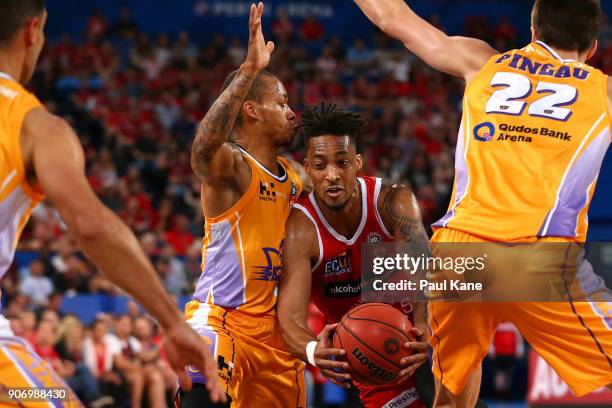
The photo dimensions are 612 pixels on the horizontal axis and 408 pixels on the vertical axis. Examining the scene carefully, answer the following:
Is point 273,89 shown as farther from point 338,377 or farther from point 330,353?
point 338,377

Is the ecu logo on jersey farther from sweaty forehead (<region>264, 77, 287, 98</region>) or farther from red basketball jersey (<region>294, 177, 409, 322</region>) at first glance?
sweaty forehead (<region>264, 77, 287, 98</region>)

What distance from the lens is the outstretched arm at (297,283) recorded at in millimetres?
5246

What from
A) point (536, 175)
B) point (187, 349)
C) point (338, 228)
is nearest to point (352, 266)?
point (338, 228)

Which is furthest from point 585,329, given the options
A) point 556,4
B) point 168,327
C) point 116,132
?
point 116,132

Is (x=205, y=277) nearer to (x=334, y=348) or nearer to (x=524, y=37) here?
(x=334, y=348)

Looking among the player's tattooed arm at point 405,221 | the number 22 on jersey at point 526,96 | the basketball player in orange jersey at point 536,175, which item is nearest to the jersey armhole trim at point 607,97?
the basketball player in orange jersey at point 536,175

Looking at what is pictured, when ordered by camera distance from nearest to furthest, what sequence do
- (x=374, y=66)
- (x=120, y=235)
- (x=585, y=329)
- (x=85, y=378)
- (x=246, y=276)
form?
(x=120, y=235) < (x=585, y=329) < (x=246, y=276) < (x=85, y=378) < (x=374, y=66)

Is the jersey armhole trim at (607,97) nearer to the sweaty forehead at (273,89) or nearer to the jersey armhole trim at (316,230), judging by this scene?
the jersey armhole trim at (316,230)

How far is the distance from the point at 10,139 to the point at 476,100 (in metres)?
2.32

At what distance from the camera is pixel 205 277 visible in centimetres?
564

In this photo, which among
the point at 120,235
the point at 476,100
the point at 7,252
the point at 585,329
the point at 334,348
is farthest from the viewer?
the point at 334,348

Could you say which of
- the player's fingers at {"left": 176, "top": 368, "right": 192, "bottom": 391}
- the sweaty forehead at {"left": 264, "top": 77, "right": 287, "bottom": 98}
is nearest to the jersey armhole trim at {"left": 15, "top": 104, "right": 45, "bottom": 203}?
the player's fingers at {"left": 176, "top": 368, "right": 192, "bottom": 391}

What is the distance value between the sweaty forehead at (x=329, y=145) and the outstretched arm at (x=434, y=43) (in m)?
0.94
